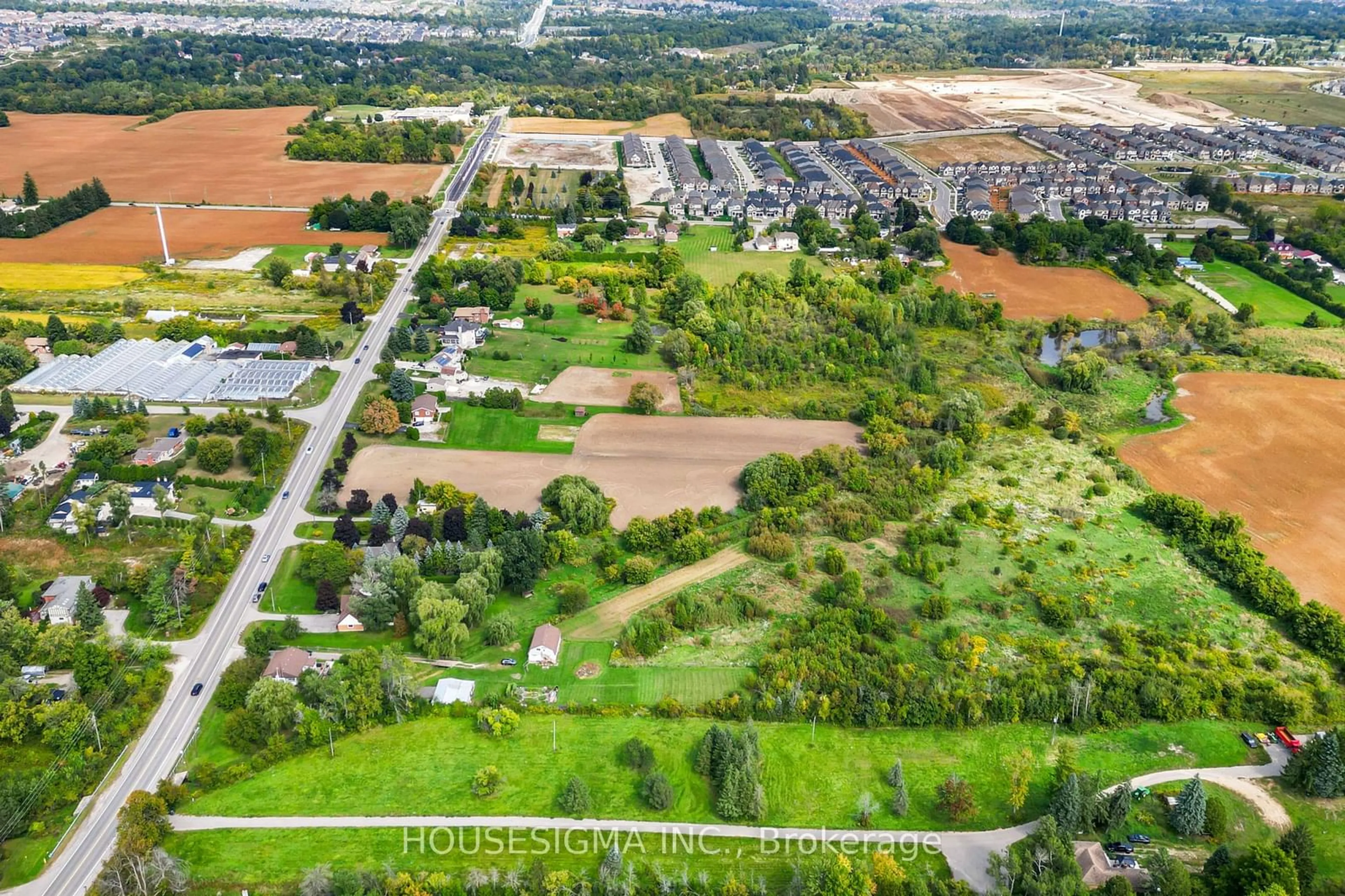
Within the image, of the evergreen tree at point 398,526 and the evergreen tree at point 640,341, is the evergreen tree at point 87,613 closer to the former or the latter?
the evergreen tree at point 398,526

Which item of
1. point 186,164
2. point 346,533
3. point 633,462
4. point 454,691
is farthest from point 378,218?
point 454,691

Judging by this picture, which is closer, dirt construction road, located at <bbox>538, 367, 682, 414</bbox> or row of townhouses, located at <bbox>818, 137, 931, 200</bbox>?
dirt construction road, located at <bbox>538, 367, 682, 414</bbox>

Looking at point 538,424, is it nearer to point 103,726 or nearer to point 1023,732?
point 103,726

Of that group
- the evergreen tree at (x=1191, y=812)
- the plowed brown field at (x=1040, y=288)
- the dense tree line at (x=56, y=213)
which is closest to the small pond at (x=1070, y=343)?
the plowed brown field at (x=1040, y=288)

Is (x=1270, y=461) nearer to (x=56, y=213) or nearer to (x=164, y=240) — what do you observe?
(x=164, y=240)

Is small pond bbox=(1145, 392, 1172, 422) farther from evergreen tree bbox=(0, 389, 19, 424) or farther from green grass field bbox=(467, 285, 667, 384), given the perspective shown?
evergreen tree bbox=(0, 389, 19, 424)

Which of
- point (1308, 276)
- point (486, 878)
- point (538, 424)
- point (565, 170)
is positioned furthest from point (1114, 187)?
point (486, 878)

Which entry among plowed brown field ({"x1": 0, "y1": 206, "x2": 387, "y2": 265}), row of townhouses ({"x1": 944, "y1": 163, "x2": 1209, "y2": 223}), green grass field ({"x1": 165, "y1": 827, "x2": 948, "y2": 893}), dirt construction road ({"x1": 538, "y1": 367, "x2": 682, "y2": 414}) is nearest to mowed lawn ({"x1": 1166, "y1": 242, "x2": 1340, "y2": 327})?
row of townhouses ({"x1": 944, "y1": 163, "x2": 1209, "y2": 223})
